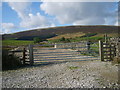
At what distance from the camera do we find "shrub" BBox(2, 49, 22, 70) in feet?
23.5

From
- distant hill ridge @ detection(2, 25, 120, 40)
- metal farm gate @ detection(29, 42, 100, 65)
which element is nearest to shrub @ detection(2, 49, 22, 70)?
metal farm gate @ detection(29, 42, 100, 65)

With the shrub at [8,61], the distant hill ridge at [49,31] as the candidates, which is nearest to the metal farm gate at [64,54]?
the shrub at [8,61]

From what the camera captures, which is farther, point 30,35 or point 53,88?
point 30,35

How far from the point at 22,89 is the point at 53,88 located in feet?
3.36

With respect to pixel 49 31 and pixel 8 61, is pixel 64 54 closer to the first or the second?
pixel 8 61

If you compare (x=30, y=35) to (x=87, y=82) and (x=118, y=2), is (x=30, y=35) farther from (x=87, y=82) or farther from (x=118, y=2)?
(x=87, y=82)

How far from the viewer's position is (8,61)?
7.31m

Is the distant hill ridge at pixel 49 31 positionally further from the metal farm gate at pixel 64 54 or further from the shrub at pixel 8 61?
the shrub at pixel 8 61

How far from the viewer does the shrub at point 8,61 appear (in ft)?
23.5

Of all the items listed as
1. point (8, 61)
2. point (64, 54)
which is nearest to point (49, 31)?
point (64, 54)

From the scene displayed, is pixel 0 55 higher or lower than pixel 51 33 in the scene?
lower

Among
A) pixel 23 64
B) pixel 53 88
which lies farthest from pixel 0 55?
pixel 53 88

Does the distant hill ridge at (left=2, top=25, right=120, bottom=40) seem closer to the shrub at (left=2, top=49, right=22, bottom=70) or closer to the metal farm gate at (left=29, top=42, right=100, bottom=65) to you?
the metal farm gate at (left=29, top=42, right=100, bottom=65)

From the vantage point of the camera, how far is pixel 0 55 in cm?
719
